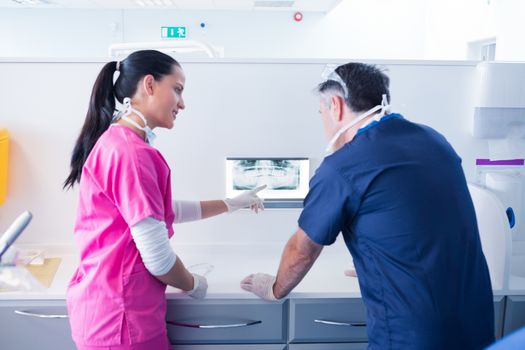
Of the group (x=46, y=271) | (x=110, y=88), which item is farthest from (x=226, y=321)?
(x=110, y=88)

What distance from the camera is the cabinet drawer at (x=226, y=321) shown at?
1.42 metres

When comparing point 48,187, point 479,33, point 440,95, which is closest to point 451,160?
point 440,95

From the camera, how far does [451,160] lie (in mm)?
1065

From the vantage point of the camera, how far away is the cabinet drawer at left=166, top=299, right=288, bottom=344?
1.42 metres

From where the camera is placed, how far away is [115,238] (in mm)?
1150

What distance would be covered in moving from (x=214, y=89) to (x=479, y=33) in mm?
4390

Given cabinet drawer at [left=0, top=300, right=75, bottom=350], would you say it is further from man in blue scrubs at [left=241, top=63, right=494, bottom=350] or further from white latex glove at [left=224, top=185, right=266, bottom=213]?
man in blue scrubs at [left=241, top=63, right=494, bottom=350]

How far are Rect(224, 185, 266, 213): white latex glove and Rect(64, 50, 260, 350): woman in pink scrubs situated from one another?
382 millimetres

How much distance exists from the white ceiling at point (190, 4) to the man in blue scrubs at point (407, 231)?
5.79m

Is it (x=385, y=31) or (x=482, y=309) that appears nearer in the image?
(x=482, y=309)

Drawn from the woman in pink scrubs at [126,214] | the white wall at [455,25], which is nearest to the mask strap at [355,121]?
the woman in pink scrubs at [126,214]

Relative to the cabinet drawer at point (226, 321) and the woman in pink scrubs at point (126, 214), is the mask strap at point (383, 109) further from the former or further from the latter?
the cabinet drawer at point (226, 321)

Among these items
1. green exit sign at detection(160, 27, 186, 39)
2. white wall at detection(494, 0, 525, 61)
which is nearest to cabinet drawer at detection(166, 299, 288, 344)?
white wall at detection(494, 0, 525, 61)

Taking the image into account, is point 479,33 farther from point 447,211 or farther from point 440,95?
point 447,211
